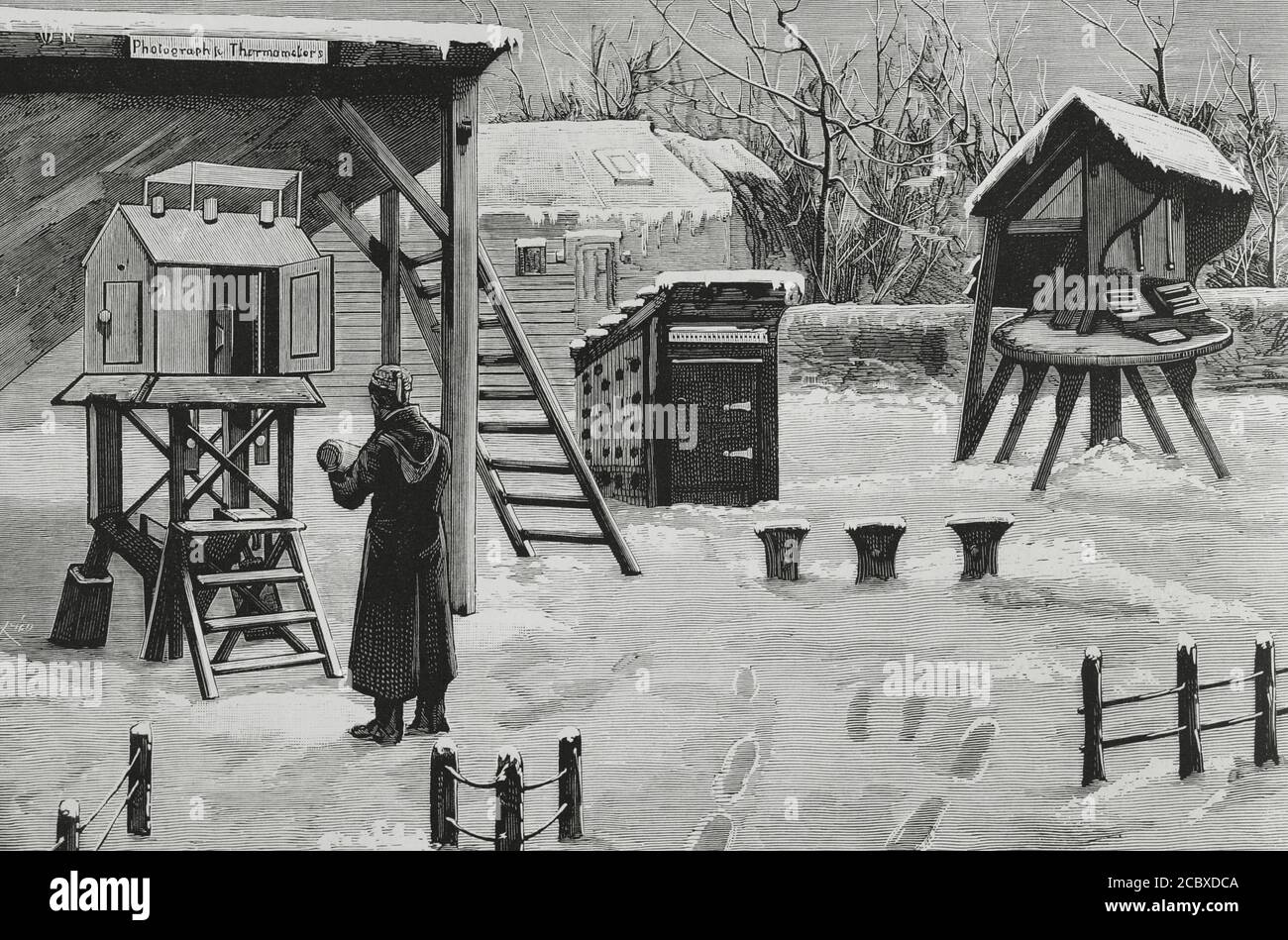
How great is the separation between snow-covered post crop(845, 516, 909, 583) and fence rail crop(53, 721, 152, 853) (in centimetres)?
312

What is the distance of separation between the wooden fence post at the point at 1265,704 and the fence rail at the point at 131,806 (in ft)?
15.4

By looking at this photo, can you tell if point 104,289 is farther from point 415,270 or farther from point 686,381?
point 686,381

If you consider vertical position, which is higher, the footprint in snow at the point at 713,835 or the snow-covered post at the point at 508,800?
the snow-covered post at the point at 508,800

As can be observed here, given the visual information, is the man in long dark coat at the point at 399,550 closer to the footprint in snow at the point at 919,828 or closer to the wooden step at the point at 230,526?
the wooden step at the point at 230,526

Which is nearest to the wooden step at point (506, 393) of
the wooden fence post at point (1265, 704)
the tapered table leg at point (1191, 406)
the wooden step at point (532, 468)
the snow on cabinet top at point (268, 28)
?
the wooden step at point (532, 468)

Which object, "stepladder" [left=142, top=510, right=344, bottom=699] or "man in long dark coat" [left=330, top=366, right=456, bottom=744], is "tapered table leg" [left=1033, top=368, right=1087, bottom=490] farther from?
"stepladder" [left=142, top=510, right=344, bottom=699]

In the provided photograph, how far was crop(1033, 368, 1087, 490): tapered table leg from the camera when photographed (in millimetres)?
5418

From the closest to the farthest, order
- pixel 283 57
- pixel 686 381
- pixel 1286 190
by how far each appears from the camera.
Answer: pixel 283 57
pixel 1286 190
pixel 686 381

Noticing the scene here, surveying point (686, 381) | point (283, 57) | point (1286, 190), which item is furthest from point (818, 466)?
point (283, 57)

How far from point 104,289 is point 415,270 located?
1343 mm

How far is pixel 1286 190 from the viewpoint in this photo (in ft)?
17.6

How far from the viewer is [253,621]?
15.4 ft

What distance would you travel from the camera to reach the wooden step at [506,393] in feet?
18.2

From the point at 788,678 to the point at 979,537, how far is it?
1.10 m
